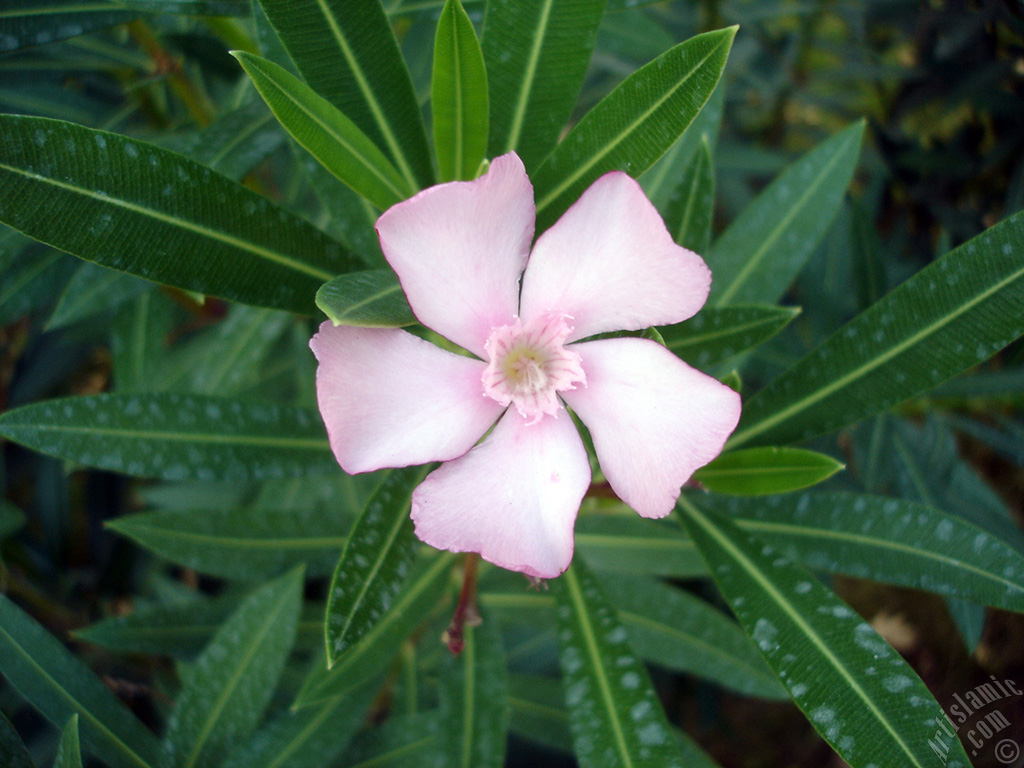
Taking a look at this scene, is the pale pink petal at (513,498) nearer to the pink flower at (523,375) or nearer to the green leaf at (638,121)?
the pink flower at (523,375)

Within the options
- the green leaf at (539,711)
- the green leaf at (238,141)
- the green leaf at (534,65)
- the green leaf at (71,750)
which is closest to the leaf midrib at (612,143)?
the green leaf at (534,65)

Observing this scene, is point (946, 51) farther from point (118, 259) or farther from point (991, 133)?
point (118, 259)

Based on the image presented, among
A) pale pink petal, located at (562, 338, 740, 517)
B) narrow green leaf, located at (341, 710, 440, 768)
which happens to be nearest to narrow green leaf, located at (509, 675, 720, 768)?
narrow green leaf, located at (341, 710, 440, 768)

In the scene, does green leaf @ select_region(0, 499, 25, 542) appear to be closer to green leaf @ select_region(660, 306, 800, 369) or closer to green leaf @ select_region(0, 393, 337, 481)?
green leaf @ select_region(0, 393, 337, 481)

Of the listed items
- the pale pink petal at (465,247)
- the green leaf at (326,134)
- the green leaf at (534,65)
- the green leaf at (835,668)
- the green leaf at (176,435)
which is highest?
the green leaf at (534,65)
